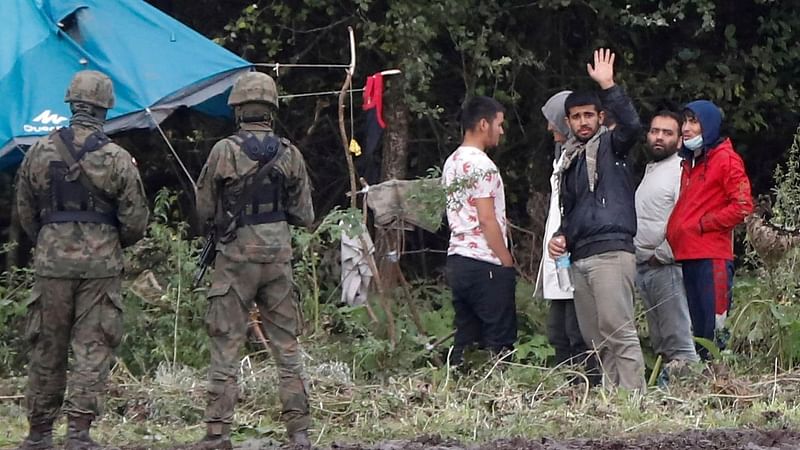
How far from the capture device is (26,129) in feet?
28.7

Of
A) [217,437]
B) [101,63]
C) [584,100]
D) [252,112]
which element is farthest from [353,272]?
[217,437]

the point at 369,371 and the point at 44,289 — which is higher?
the point at 44,289

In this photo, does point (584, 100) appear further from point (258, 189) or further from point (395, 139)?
point (395, 139)

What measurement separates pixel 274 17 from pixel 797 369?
17.7 ft

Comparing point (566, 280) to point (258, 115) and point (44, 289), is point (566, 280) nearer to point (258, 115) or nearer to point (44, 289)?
point (258, 115)

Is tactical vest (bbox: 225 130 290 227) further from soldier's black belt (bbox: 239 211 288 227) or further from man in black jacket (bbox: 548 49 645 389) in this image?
man in black jacket (bbox: 548 49 645 389)

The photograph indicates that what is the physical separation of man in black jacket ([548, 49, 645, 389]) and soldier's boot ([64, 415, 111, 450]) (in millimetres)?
2869

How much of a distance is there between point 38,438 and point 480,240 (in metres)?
2.99

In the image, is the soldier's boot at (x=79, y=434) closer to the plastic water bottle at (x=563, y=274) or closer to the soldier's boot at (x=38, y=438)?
the soldier's boot at (x=38, y=438)

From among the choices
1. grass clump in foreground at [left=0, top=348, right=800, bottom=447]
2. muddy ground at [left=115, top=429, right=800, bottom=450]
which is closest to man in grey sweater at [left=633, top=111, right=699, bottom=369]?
grass clump in foreground at [left=0, top=348, right=800, bottom=447]

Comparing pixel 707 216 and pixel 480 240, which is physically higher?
pixel 707 216

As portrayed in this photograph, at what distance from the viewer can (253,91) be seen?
653 cm

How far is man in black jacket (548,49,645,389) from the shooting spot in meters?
7.35

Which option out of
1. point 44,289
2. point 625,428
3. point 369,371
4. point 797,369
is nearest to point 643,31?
point 797,369
